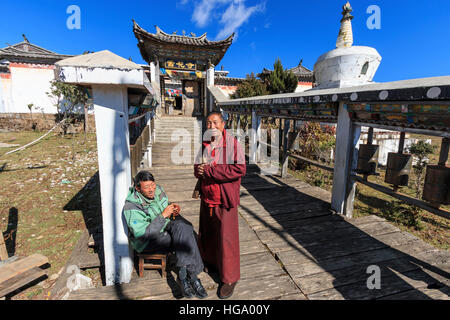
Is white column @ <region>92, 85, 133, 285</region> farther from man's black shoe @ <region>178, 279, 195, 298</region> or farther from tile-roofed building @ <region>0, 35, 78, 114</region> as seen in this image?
tile-roofed building @ <region>0, 35, 78, 114</region>

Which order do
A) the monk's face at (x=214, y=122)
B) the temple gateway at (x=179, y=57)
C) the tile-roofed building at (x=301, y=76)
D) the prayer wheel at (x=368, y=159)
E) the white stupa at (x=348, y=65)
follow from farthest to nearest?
the tile-roofed building at (x=301, y=76), the temple gateway at (x=179, y=57), the white stupa at (x=348, y=65), the prayer wheel at (x=368, y=159), the monk's face at (x=214, y=122)

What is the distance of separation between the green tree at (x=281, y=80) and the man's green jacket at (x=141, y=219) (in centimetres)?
1624

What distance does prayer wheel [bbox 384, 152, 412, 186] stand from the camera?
10.2 ft

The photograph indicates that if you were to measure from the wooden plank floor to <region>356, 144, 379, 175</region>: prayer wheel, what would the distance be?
854 millimetres

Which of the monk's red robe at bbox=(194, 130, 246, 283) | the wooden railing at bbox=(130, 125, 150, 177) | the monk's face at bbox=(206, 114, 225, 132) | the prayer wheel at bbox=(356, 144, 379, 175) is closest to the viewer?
the monk's red robe at bbox=(194, 130, 246, 283)

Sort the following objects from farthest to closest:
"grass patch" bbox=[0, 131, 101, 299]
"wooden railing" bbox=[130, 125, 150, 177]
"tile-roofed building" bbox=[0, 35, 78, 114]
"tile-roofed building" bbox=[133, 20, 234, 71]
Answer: "tile-roofed building" bbox=[0, 35, 78, 114] < "tile-roofed building" bbox=[133, 20, 234, 71] < "grass patch" bbox=[0, 131, 101, 299] < "wooden railing" bbox=[130, 125, 150, 177]

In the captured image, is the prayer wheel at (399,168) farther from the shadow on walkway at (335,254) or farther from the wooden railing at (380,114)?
the shadow on walkway at (335,254)

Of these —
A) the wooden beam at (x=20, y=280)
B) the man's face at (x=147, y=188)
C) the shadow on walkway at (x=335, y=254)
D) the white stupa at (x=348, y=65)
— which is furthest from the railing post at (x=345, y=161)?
the wooden beam at (x=20, y=280)

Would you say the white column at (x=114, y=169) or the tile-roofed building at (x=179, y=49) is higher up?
the tile-roofed building at (x=179, y=49)

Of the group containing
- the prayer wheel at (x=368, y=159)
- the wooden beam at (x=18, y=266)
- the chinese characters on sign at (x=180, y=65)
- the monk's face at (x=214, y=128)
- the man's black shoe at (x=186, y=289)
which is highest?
the chinese characters on sign at (x=180, y=65)

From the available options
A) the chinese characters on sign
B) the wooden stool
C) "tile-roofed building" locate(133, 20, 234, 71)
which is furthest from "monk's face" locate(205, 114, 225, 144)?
the chinese characters on sign

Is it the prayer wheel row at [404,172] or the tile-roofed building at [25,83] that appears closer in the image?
the prayer wheel row at [404,172]

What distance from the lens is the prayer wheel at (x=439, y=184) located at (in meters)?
→ 2.47

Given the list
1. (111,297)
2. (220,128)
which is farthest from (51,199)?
(220,128)
